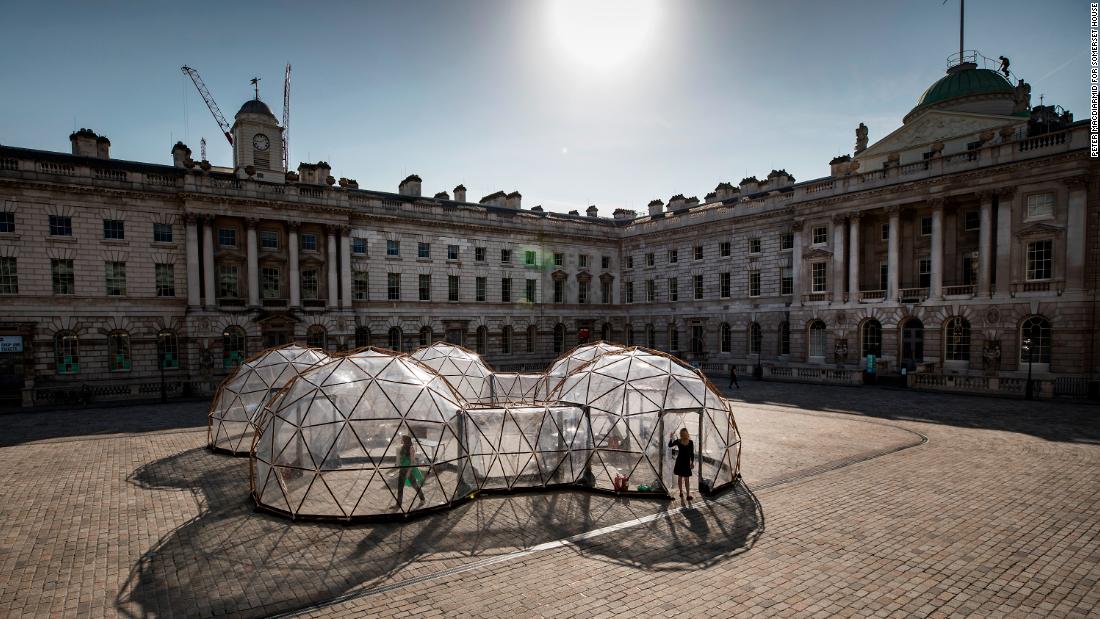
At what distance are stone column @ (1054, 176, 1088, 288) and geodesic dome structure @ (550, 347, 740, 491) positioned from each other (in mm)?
28888

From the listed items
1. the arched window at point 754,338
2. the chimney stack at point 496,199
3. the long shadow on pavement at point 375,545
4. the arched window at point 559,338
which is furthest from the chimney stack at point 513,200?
the long shadow on pavement at point 375,545

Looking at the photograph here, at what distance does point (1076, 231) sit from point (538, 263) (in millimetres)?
37115

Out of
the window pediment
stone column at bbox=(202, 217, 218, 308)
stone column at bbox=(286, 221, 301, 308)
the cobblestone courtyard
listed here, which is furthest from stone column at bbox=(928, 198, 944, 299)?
stone column at bbox=(202, 217, 218, 308)

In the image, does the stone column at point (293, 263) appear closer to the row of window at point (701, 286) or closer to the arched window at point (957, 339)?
the row of window at point (701, 286)

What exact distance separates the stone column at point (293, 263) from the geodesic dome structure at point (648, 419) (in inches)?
1162

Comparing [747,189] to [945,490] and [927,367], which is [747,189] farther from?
[945,490]

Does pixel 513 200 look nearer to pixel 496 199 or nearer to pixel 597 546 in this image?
pixel 496 199

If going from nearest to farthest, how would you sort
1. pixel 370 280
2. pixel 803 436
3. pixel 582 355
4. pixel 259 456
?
pixel 259 456
pixel 803 436
pixel 582 355
pixel 370 280

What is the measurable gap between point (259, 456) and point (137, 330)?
29558 mm

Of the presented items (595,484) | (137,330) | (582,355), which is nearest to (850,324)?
(582,355)

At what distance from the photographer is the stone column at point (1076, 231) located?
100 feet

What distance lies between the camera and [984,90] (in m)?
39.8

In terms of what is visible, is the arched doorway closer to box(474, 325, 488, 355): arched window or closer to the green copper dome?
the green copper dome

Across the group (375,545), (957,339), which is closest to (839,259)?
(957,339)
